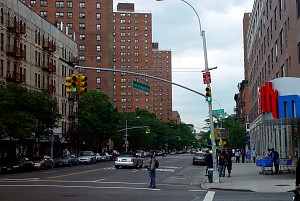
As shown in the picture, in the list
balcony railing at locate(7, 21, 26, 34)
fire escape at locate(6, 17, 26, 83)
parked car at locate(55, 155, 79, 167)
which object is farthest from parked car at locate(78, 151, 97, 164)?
balcony railing at locate(7, 21, 26, 34)

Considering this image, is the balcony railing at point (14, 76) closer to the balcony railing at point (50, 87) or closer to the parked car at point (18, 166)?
the balcony railing at point (50, 87)

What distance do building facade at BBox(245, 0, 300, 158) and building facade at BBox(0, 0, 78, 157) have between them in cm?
2255

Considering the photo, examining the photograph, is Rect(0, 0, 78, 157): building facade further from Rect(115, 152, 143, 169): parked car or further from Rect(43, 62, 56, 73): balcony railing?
Rect(115, 152, 143, 169): parked car

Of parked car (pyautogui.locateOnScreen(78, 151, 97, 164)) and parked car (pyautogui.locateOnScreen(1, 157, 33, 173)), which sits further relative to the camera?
parked car (pyautogui.locateOnScreen(78, 151, 97, 164))

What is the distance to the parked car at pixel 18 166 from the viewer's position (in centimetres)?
3950

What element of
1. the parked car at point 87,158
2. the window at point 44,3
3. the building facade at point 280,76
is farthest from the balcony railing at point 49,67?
the window at point 44,3

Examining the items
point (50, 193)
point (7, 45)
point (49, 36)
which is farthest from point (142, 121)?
point (50, 193)

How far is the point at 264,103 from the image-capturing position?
→ 27609 mm

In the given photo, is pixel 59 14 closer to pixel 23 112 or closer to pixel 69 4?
pixel 69 4

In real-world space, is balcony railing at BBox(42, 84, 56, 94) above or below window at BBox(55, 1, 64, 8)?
below

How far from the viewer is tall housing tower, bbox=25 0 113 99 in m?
109

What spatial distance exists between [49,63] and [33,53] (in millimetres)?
4686

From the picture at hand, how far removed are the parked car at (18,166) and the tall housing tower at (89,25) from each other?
223 ft

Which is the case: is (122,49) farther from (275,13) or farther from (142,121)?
(275,13)
